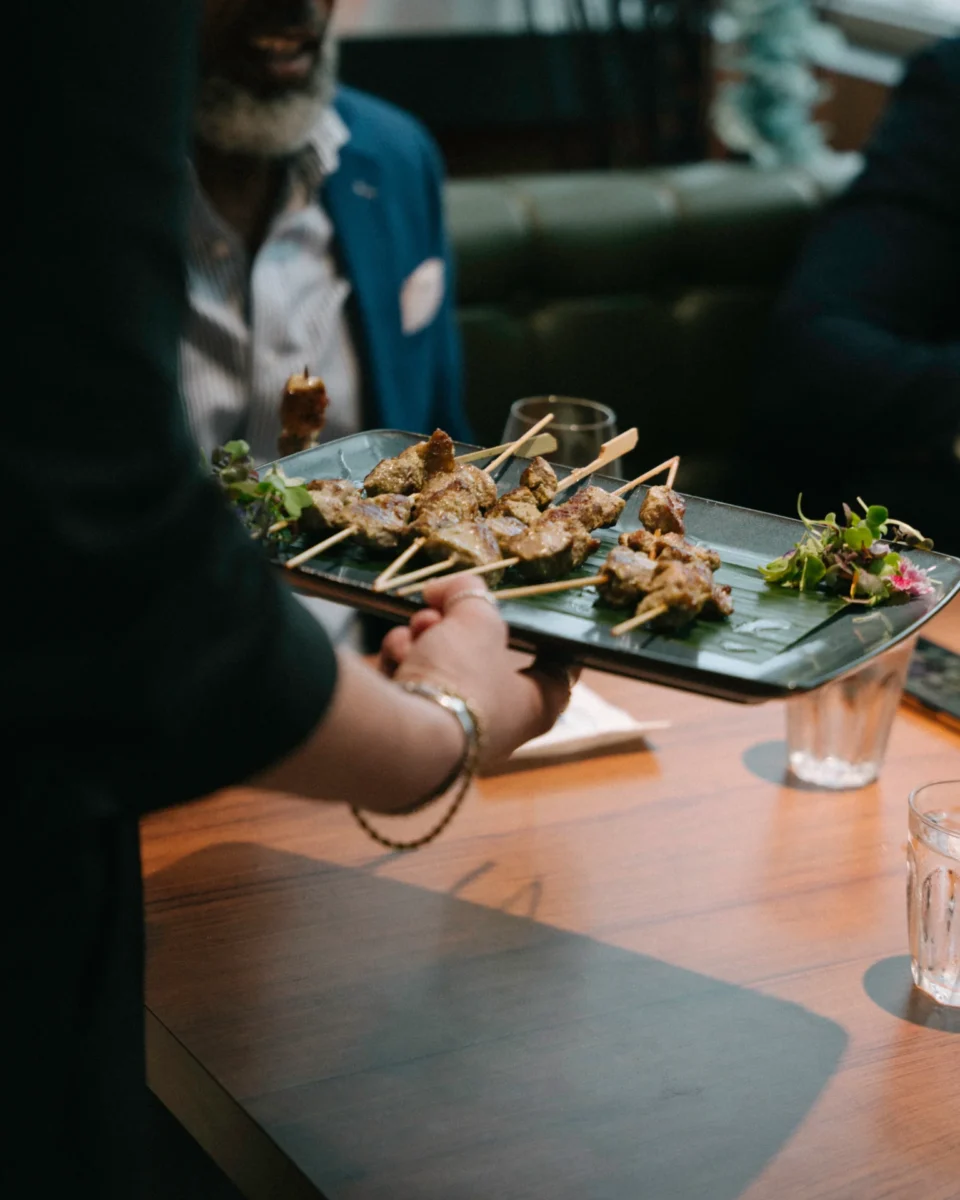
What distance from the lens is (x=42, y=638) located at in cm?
68

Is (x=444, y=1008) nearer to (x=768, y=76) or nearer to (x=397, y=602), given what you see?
(x=397, y=602)

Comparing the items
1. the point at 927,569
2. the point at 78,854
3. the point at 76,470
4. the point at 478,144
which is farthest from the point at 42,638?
the point at 478,144

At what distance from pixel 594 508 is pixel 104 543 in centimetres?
62

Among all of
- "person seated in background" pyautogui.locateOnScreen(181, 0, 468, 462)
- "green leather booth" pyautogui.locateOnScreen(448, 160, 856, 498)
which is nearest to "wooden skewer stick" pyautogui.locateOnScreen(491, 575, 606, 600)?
"person seated in background" pyautogui.locateOnScreen(181, 0, 468, 462)

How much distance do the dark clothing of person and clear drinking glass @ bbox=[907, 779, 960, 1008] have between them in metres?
0.50

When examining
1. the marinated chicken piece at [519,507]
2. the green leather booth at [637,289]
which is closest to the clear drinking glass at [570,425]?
the marinated chicken piece at [519,507]

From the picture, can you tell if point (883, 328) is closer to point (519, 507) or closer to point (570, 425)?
point (570, 425)

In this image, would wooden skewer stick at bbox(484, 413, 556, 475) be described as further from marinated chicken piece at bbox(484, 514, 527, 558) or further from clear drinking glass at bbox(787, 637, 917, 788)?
clear drinking glass at bbox(787, 637, 917, 788)

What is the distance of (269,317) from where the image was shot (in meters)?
2.29

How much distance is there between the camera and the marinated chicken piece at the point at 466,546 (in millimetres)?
1107

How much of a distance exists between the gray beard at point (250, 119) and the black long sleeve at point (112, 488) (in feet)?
5.53

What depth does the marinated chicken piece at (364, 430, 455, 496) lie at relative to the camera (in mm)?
1268

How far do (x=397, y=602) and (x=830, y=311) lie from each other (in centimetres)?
219

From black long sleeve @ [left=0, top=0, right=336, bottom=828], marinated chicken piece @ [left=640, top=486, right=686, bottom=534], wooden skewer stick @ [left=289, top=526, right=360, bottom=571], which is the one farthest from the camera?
marinated chicken piece @ [left=640, top=486, right=686, bottom=534]
